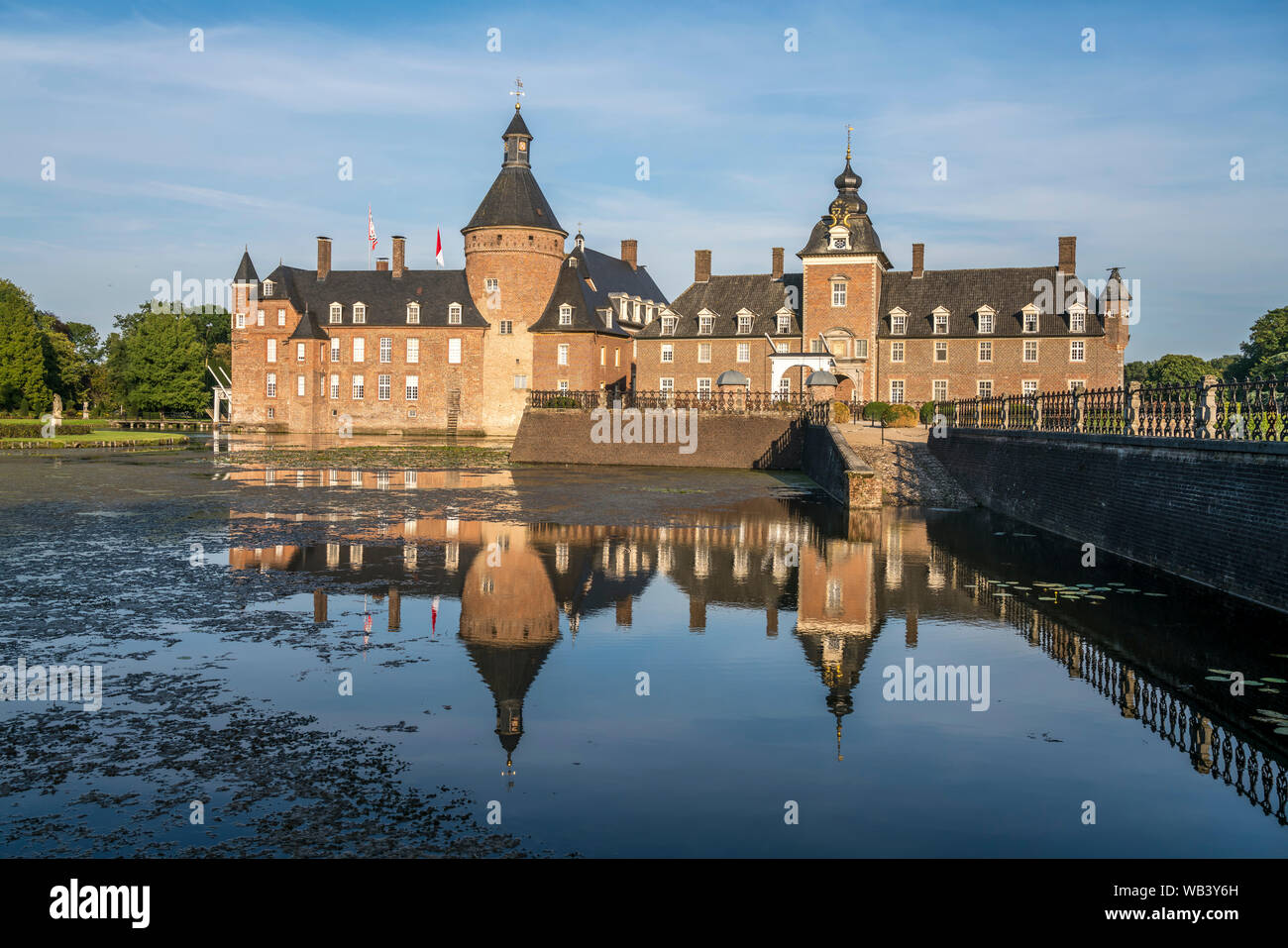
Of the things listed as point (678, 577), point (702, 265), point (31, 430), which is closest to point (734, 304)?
point (702, 265)

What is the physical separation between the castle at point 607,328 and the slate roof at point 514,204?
119 millimetres

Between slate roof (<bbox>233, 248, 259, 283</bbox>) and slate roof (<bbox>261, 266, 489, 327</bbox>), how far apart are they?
89.3 inches

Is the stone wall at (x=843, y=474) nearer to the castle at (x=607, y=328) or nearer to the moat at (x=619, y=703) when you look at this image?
the moat at (x=619, y=703)

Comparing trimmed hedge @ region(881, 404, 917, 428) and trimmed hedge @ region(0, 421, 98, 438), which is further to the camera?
trimmed hedge @ region(0, 421, 98, 438)

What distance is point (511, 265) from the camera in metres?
66.3

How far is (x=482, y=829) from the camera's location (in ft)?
19.9

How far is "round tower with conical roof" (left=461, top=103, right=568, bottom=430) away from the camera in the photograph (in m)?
65.3

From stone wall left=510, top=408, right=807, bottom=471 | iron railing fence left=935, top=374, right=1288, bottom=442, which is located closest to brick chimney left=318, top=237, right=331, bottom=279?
stone wall left=510, top=408, right=807, bottom=471

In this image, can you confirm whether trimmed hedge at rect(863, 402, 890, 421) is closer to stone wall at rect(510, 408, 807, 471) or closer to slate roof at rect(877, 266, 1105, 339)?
stone wall at rect(510, 408, 807, 471)

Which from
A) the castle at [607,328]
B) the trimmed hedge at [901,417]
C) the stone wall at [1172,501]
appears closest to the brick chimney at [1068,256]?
the castle at [607,328]

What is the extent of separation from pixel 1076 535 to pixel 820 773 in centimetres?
1486

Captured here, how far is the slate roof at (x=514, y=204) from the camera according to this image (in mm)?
65125

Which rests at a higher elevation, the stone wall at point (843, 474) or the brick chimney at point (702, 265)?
the brick chimney at point (702, 265)
